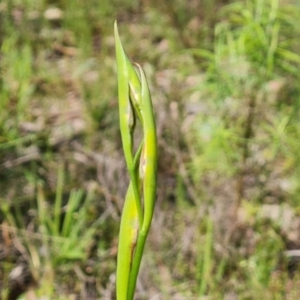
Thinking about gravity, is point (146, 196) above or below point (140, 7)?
above

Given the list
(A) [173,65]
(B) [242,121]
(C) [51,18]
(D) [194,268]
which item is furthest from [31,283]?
(C) [51,18]

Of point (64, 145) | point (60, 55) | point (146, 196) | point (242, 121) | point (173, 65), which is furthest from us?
point (60, 55)

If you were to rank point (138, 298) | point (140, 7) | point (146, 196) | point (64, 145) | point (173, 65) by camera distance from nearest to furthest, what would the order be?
point (146, 196)
point (138, 298)
point (64, 145)
point (173, 65)
point (140, 7)


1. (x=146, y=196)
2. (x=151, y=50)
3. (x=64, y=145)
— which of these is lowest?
(x=64, y=145)

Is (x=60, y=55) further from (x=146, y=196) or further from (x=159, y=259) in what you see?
(x=146, y=196)

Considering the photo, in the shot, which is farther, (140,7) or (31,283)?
(140,7)

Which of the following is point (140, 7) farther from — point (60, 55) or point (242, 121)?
point (242, 121)
